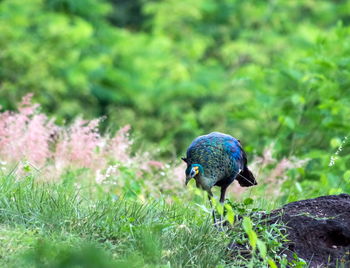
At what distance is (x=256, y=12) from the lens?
600 inches

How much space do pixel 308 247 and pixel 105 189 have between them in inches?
90.8

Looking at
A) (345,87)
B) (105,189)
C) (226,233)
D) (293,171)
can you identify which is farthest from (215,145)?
(345,87)

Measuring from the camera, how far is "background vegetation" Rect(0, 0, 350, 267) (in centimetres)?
400

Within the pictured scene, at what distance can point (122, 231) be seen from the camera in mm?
3893

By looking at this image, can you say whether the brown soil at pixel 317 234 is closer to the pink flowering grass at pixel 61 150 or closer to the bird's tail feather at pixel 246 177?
the bird's tail feather at pixel 246 177

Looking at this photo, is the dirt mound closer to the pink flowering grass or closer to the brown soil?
the brown soil

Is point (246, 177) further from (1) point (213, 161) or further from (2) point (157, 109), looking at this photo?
(2) point (157, 109)

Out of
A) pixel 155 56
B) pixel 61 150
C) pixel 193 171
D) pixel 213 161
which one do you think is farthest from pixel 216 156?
pixel 155 56

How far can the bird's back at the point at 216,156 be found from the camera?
161 inches

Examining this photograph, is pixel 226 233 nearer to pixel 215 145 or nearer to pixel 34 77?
pixel 215 145

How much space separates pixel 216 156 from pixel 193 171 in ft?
0.73

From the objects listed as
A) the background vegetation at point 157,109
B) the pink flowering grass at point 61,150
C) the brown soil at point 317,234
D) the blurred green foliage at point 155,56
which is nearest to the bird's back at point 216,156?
the background vegetation at point 157,109

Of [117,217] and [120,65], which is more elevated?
[117,217]

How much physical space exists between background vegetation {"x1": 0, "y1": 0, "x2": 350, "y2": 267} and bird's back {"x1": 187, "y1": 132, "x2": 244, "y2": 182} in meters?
0.24
